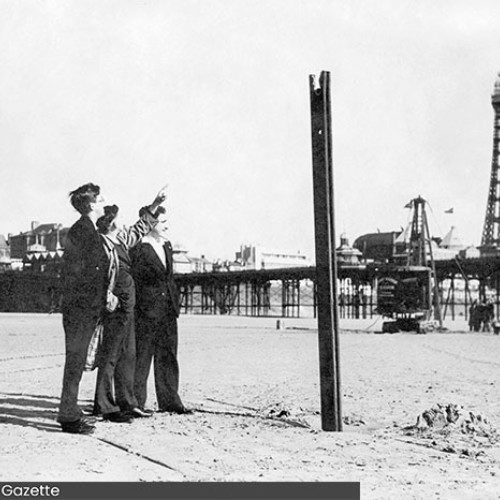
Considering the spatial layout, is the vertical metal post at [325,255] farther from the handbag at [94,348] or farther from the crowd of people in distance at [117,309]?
the handbag at [94,348]

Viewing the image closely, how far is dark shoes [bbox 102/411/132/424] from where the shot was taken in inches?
253

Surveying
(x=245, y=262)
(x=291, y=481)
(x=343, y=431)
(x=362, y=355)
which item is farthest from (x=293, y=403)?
(x=245, y=262)

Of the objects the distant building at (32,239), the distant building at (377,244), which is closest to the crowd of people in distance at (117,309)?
the distant building at (377,244)

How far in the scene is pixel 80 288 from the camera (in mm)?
5957

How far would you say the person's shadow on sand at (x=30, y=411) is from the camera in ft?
20.5

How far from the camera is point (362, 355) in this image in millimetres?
17000

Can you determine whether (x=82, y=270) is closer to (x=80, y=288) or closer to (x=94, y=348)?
(x=80, y=288)

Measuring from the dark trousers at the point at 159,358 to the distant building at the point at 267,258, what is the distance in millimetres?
127681

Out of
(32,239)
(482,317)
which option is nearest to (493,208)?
(32,239)

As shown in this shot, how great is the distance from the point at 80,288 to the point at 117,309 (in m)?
0.65

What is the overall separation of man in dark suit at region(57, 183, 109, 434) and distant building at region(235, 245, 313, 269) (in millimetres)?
128851

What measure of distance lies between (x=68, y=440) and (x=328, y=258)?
2483 mm

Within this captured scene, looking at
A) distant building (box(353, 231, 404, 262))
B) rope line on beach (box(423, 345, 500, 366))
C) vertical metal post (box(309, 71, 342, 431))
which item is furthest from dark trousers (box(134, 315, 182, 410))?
distant building (box(353, 231, 404, 262))

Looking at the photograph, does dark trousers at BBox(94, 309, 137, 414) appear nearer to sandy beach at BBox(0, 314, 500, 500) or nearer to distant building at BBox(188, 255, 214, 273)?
sandy beach at BBox(0, 314, 500, 500)
